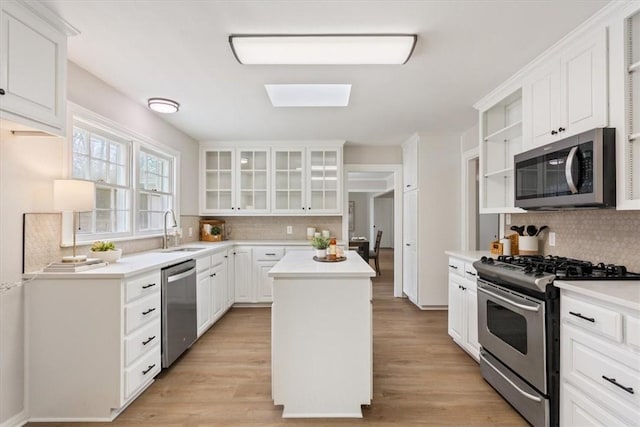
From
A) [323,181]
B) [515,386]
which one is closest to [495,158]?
[515,386]

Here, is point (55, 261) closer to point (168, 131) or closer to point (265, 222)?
point (168, 131)

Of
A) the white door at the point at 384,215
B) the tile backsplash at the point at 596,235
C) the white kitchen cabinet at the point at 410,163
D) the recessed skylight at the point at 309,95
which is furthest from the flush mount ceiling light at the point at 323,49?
the white door at the point at 384,215

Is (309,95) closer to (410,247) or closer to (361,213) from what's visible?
(410,247)

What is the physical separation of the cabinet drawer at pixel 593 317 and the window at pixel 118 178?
337 cm

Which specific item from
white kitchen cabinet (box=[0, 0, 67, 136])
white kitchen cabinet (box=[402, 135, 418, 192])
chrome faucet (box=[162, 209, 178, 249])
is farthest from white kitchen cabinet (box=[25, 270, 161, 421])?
white kitchen cabinet (box=[402, 135, 418, 192])

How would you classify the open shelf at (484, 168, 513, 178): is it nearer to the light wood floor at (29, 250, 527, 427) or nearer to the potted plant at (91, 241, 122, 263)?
the light wood floor at (29, 250, 527, 427)

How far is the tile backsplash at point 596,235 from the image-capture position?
1960mm

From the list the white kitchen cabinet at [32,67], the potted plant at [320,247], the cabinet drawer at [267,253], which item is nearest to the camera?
the white kitchen cabinet at [32,67]

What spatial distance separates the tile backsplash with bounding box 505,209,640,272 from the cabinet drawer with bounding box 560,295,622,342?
2.08ft

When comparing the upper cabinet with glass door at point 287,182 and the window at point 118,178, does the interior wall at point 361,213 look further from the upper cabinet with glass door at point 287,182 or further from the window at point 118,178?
the window at point 118,178

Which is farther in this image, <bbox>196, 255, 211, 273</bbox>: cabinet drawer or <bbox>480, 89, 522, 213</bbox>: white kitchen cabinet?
<bbox>196, 255, 211, 273</bbox>: cabinet drawer

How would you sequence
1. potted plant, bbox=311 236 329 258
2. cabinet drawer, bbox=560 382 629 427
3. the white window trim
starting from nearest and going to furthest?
cabinet drawer, bbox=560 382 629 427 < the white window trim < potted plant, bbox=311 236 329 258

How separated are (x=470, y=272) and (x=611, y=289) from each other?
1233mm

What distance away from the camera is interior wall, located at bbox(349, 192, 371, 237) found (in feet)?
42.6
